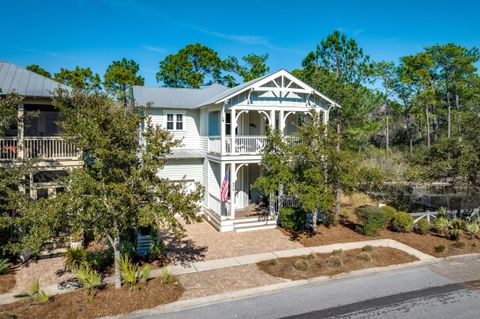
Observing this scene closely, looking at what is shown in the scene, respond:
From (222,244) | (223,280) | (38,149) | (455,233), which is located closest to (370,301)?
(223,280)

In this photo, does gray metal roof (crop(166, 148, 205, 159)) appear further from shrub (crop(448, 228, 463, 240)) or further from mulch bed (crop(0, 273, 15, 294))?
shrub (crop(448, 228, 463, 240))

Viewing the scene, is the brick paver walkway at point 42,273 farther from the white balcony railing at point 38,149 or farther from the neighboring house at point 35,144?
the white balcony railing at point 38,149

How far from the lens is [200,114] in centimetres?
2238

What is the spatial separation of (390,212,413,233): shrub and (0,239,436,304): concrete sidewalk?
1415 millimetres

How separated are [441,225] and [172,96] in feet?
57.5

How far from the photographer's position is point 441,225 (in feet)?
57.2

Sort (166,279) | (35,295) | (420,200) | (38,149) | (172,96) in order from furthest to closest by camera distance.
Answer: (420,200), (172,96), (38,149), (166,279), (35,295)

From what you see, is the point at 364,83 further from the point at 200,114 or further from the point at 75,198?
the point at 75,198

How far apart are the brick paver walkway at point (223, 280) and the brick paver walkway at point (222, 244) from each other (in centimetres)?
156

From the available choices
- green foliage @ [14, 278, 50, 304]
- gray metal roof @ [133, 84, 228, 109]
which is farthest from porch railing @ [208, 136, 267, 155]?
green foliage @ [14, 278, 50, 304]

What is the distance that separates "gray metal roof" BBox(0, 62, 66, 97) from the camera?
14.5 meters

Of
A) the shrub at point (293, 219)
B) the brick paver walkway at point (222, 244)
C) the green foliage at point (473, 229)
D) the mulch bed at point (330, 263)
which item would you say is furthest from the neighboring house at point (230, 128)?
the green foliage at point (473, 229)

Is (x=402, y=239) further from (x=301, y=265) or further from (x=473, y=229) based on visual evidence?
(x=301, y=265)

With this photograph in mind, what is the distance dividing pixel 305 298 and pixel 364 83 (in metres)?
28.3
